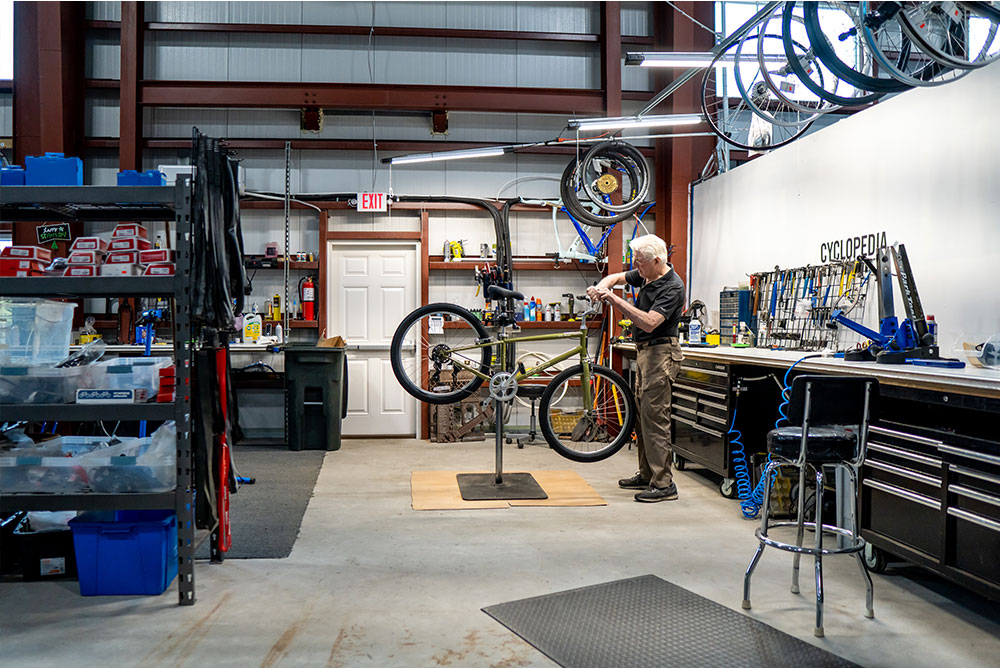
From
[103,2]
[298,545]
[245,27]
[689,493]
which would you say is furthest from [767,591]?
[103,2]

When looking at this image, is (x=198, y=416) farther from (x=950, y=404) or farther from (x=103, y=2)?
(x=103, y=2)

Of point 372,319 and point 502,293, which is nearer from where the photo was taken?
point 502,293

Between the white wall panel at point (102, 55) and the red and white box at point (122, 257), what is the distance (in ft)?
16.6

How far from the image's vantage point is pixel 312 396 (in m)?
6.55

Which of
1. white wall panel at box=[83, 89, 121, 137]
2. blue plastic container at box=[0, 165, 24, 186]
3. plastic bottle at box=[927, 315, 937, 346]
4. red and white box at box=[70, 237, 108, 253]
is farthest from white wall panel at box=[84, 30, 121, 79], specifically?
plastic bottle at box=[927, 315, 937, 346]

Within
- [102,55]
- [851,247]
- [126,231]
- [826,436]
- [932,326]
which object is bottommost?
[826,436]

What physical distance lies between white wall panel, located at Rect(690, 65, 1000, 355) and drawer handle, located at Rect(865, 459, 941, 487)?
3.30 ft

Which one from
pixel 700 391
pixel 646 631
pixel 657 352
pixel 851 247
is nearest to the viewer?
pixel 646 631

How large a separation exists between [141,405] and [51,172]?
105cm

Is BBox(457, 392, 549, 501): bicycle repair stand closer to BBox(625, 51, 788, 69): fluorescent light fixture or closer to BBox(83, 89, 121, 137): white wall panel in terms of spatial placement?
BBox(625, 51, 788, 69): fluorescent light fixture

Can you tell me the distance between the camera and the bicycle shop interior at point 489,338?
2.83 m

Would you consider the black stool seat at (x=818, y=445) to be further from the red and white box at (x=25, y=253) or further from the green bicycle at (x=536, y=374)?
the red and white box at (x=25, y=253)

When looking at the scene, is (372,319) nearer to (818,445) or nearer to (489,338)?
(489,338)

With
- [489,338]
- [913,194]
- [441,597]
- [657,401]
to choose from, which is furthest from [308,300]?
[913,194]
